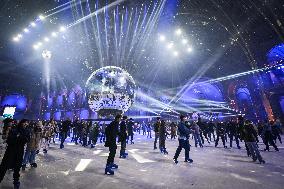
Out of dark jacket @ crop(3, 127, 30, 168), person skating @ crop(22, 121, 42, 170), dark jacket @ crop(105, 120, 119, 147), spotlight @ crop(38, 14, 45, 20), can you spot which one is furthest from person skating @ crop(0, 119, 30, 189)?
spotlight @ crop(38, 14, 45, 20)

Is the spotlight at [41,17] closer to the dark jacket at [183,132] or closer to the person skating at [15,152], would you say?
the person skating at [15,152]

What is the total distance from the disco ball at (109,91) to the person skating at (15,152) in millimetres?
7293

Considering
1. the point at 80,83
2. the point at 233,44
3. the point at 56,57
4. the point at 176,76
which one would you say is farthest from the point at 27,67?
the point at 233,44

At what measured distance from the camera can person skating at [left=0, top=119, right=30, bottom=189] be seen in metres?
4.67

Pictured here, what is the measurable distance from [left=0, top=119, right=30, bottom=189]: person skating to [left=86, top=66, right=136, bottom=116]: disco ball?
7293 mm

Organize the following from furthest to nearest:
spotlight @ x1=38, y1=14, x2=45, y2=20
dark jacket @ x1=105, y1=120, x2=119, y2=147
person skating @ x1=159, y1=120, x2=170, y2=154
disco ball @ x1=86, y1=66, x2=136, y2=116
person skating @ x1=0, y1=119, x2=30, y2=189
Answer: spotlight @ x1=38, y1=14, x2=45, y2=20, disco ball @ x1=86, y1=66, x2=136, y2=116, person skating @ x1=159, y1=120, x2=170, y2=154, dark jacket @ x1=105, y1=120, x2=119, y2=147, person skating @ x1=0, y1=119, x2=30, y2=189

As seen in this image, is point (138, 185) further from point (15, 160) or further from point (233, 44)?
point (233, 44)

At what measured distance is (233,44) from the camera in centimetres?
2612

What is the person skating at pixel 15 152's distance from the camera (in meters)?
4.67

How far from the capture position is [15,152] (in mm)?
4863

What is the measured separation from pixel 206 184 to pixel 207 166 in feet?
7.68

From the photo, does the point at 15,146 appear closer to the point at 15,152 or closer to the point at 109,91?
the point at 15,152

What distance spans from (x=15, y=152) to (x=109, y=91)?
8023 millimetres

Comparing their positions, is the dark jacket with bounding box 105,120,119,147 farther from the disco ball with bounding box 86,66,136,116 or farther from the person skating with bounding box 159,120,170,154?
the disco ball with bounding box 86,66,136,116
